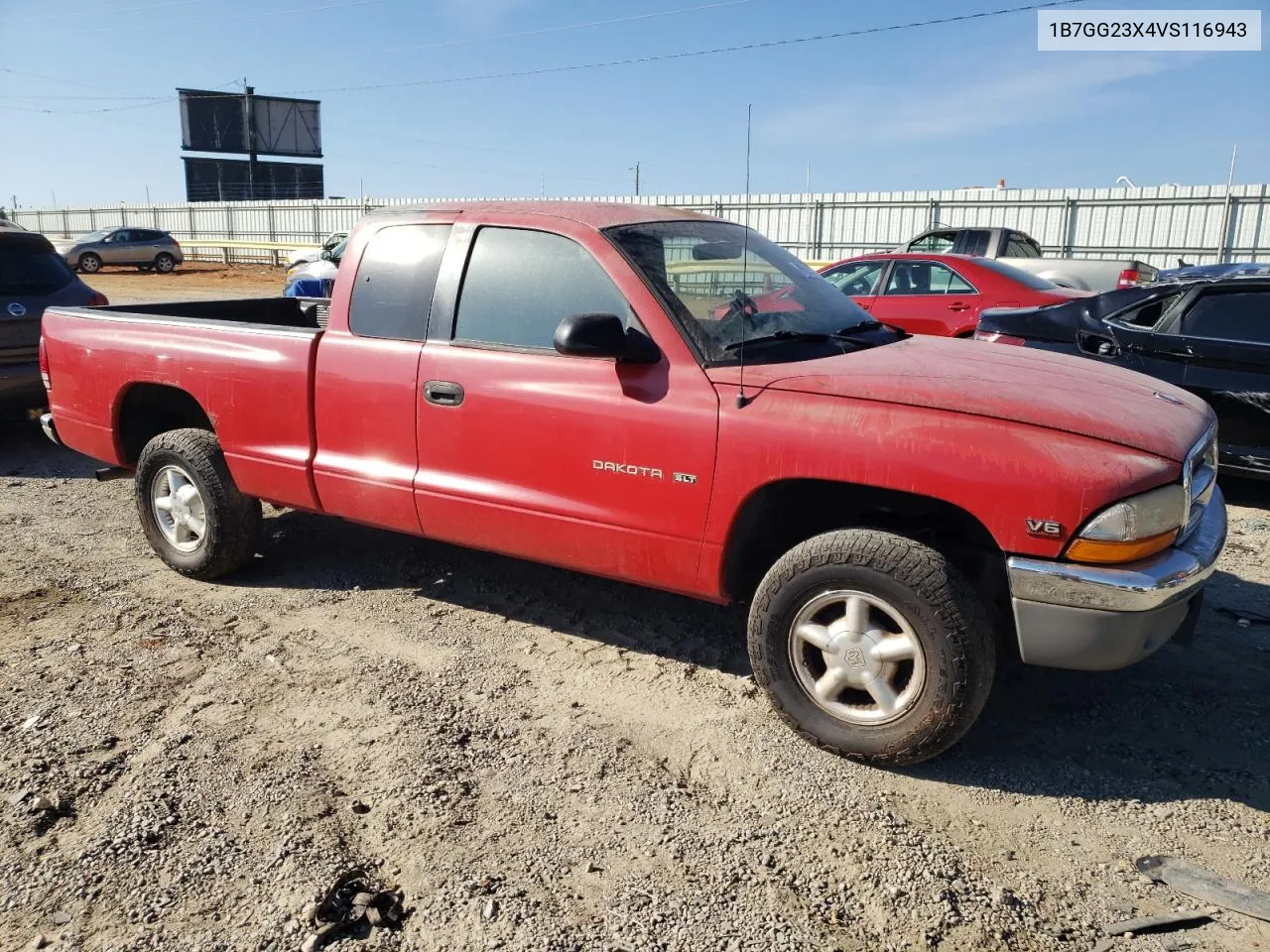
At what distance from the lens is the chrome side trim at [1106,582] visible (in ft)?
9.41

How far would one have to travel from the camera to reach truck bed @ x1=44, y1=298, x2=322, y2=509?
4.44 m

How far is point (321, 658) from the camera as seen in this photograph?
161 inches

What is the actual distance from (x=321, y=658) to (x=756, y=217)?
24.9 meters

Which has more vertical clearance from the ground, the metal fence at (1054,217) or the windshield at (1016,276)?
the metal fence at (1054,217)

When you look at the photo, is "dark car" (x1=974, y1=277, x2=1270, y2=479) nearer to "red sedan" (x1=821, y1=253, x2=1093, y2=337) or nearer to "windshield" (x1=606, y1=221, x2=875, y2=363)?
"red sedan" (x1=821, y1=253, x2=1093, y2=337)

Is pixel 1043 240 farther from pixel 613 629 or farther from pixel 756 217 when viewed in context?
pixel 613 629

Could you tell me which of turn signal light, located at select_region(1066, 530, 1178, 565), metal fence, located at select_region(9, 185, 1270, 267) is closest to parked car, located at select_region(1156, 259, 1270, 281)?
turn signal light, located at select_region(1066, 530, 1178, 565)

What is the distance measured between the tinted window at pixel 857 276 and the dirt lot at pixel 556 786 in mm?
6456

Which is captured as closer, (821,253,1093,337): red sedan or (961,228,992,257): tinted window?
(821,253,1093,337): red sedan

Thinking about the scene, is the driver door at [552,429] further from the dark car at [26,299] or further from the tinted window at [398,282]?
the dark car at [26,299]

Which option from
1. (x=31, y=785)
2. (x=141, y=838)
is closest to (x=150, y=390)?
(x=31, y=785)

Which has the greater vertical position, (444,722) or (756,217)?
(756,217)

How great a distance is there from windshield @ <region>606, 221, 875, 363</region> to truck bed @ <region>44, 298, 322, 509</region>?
1622mm

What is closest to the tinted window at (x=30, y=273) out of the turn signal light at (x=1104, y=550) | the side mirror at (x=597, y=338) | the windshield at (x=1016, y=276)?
the side mirror at (x=597, y=338)
